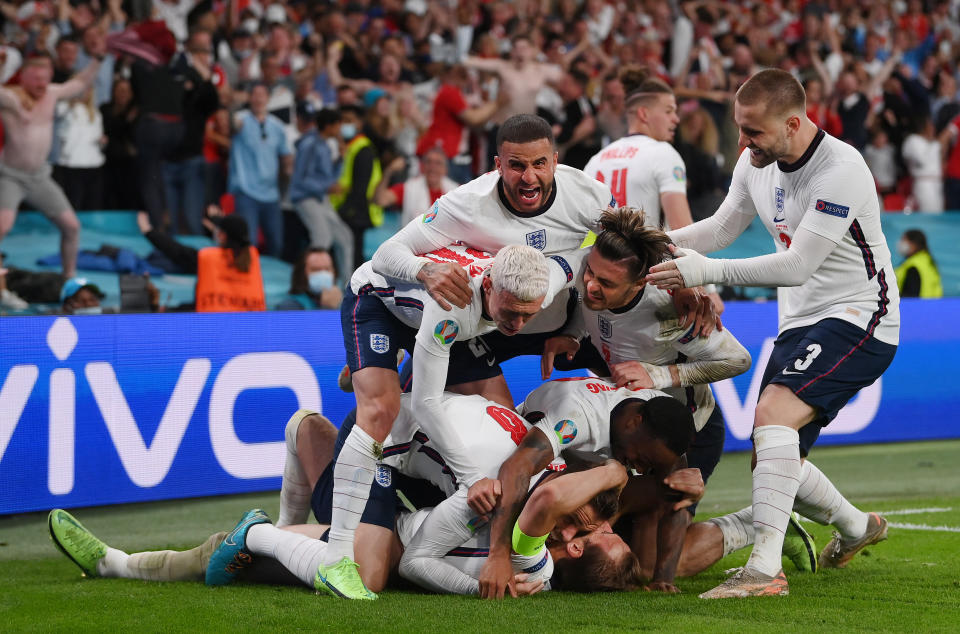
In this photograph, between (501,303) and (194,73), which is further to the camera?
(194,73)

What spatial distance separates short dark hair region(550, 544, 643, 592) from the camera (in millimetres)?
4820

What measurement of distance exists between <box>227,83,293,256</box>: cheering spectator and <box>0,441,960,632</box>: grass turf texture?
191 inches

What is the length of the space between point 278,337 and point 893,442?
542 cm

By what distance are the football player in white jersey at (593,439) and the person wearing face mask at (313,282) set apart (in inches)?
204

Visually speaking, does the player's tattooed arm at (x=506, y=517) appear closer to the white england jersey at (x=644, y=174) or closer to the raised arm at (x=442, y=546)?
the raised arm at (x=442, y=546)

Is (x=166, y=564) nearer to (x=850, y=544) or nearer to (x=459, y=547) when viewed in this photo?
(x=459, y=547)

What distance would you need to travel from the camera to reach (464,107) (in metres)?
12.2

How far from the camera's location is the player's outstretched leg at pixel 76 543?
5.21 m

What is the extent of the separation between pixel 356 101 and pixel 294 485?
6.97 m

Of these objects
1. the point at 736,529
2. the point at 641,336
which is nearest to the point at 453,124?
the point at 641,336

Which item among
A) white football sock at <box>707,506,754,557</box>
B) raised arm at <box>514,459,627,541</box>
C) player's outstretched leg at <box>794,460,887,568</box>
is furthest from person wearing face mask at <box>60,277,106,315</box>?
player's outstretched leg at <box>794,460,887,568</box>

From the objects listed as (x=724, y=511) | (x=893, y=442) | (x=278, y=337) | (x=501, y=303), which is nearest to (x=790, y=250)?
(x=501, y=303)

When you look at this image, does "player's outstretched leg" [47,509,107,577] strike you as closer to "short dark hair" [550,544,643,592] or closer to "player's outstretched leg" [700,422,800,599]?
"short dark hair" [550,544,643,592]

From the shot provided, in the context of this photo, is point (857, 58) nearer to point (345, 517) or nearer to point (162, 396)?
point (162, 396)
